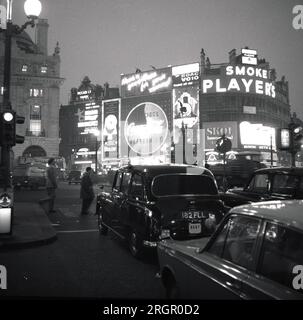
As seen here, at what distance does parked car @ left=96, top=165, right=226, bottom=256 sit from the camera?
21.5 feet

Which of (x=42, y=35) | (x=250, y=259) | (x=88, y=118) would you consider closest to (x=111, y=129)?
(x=42, y=35)

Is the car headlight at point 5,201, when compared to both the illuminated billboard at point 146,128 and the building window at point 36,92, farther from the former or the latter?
the illuminated billboard at point 146,128

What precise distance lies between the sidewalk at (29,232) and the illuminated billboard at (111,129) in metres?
64.8

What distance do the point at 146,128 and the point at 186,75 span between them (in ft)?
43.1

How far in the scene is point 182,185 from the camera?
7.25 m

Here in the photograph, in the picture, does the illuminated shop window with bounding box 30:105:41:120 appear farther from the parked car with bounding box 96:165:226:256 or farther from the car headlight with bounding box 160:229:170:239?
the car headlight with bounding box 160:229:170:239

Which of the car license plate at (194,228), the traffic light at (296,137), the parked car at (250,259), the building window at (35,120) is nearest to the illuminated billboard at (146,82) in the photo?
the building window at (35,120)

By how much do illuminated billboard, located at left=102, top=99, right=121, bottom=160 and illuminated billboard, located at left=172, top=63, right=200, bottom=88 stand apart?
16.3 m

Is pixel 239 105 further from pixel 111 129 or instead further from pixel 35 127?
pixel 35 127

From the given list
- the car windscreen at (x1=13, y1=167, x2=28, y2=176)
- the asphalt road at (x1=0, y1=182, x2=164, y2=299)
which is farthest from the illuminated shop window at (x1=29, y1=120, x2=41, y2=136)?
the asphalt road at (x1=0, y1=182, x2=164, y2=299)
